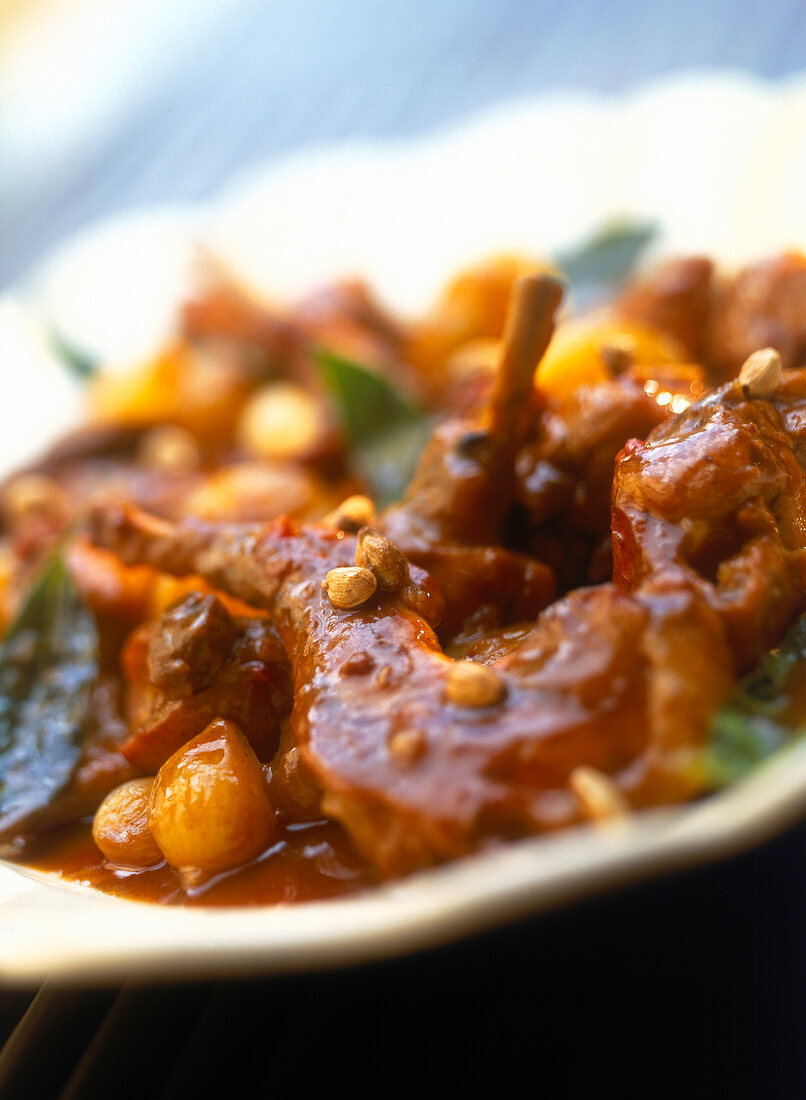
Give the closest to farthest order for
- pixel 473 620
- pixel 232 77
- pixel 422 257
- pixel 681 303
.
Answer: pixel 473 620 < pixel 681 303 < pixel 422 257 < pixel 232 77

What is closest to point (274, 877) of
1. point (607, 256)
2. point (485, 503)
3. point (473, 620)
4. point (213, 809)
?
point (213, 809)

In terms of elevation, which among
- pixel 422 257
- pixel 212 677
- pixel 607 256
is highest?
pixel 212 677

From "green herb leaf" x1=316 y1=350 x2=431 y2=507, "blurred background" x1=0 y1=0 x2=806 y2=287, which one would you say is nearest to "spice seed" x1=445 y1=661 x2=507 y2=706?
"green herb leaf" x1=316 y1=350 x2=431 y2=507

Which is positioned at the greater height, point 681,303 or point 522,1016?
point 522,1016

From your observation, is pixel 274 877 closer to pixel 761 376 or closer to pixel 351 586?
pixel 351 586

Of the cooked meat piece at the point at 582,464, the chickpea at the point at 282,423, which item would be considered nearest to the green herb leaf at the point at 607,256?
the chickpea at the point at 282,423

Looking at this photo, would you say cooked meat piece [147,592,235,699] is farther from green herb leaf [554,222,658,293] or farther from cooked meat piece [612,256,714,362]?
green herb leaf [554,222,658,293]

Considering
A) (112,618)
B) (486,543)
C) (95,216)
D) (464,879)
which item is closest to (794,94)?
(486,543)
